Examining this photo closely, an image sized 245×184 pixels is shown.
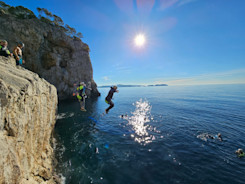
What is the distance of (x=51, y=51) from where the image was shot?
3222cm

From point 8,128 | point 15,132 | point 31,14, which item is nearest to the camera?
point 8,128

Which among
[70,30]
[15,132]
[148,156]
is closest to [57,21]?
[70,30]

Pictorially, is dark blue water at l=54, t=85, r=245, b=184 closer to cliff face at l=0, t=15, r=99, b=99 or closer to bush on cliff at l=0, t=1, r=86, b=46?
cliff face at l=0, t=15, r=99, b=99

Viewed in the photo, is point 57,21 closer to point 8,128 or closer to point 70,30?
point 70,30

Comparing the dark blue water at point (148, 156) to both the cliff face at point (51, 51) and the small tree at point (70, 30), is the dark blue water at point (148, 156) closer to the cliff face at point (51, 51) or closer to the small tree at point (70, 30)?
the cliff face at point (51, 51)

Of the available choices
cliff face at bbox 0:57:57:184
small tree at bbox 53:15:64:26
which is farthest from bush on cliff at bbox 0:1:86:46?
cliff face at bbox 0:57:57:184

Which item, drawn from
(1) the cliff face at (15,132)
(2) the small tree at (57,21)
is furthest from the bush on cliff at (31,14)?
(1) the cliff face at (15,132)

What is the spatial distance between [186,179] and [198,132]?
404 inches

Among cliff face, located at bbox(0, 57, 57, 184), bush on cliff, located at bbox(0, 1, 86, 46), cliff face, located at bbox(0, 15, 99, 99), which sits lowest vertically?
cliff face, located at bbox(0, 57, 57, 184)

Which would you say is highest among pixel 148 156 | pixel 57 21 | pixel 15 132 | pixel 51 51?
pixel 57 21

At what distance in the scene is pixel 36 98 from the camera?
23.0 feet

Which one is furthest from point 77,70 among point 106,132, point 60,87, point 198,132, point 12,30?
point 198,132

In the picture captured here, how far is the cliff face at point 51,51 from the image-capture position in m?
24.0

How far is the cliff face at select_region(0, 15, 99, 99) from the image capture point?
24.0 m
